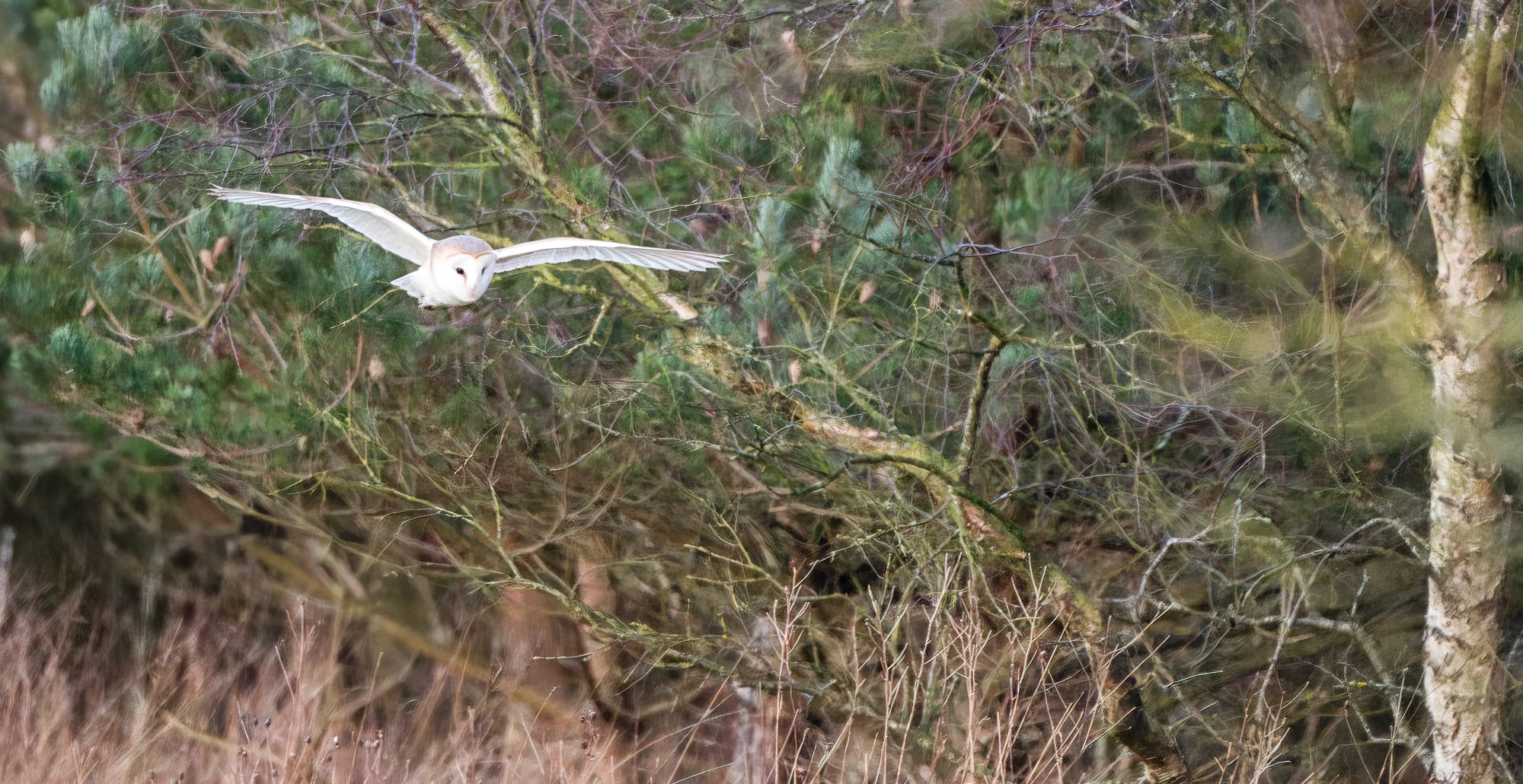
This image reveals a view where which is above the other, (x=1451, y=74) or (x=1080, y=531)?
(x=1451, y=74)

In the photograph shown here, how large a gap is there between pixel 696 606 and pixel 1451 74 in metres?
2.77

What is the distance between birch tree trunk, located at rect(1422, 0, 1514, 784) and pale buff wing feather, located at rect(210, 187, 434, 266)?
7.22 ft

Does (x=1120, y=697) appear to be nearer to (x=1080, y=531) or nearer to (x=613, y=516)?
(x=1080, y=531)

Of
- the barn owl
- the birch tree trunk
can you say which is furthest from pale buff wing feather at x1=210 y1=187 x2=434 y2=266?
the birch tree trunk

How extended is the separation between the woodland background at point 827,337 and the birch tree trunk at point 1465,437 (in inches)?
1.8

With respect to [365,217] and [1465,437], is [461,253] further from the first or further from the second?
[1465,437]

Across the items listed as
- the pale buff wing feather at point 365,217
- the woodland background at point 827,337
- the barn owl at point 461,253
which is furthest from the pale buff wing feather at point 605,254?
the woodland background at point 827,337

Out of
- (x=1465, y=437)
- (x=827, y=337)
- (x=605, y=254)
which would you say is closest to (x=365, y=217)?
(x=605, y=254)

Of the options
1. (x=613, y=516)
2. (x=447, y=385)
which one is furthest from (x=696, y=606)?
(x=447, y=385)

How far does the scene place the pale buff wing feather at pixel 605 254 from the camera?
8.87ft

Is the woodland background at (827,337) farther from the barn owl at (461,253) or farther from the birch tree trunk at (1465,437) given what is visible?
the barn owl at (461,253)

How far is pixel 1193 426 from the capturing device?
12.4ft

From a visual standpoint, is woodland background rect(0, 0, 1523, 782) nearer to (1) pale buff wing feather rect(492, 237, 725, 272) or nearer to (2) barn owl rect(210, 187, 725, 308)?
(2) barn owl rect(210, 187, 725, 308)

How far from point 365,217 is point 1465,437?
2.47 m
